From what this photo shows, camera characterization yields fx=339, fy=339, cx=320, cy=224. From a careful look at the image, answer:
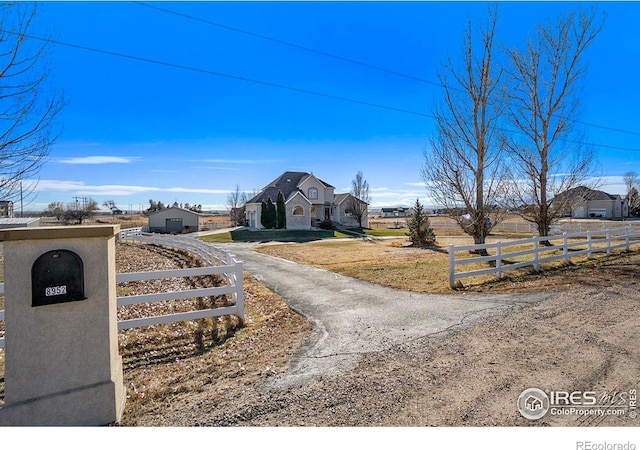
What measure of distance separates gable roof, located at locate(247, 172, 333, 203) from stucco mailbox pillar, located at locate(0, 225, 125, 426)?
111ft

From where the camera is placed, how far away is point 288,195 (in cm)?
3831

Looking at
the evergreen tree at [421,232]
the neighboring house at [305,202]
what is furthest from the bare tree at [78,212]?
the evergreen tree at [421,232]

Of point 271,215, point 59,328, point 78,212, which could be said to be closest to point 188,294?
point 59,328

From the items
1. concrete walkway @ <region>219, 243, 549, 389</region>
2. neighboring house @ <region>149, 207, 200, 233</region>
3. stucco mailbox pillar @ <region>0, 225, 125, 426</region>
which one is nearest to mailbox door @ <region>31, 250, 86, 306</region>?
stucco mailbox pillar @ <region>0, 225, 125, 426</region>

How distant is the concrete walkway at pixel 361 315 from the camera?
4.60 metres

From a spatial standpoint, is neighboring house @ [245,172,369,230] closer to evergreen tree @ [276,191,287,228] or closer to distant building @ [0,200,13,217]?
evergreen tree @ [276,191,287,228]

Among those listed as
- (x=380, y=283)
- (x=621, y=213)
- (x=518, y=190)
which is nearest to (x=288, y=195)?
(x=518, y=190)

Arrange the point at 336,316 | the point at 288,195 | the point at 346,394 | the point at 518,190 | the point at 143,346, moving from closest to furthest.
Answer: the point at 346,394, the point at 143,346, the point at 336,316, the point at 518,190, the point at 288,195

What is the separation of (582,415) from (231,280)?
706 centimetres

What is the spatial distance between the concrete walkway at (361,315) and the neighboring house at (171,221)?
36.1m

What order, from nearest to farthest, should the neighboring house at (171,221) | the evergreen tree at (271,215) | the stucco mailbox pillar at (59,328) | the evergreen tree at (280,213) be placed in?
the stucco mailbox pillar at (59,328) < the evergreen tree at (271,215) < the evergreen tree at (280,213) < the neighboring house at (171,221)

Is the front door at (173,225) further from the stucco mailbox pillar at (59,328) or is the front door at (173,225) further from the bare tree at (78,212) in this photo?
the stucco mailbox pillar at (59,328)

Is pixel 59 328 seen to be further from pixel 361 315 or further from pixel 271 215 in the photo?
pixel 271 215
